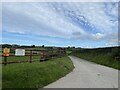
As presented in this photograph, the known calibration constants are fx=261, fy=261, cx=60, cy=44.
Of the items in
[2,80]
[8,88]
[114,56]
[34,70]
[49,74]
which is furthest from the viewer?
[114,56]

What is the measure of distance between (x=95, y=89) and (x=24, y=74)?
3.71 meters

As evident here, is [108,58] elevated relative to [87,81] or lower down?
elevated

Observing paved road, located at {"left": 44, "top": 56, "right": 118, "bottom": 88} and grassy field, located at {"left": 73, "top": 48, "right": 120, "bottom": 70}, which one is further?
grassy field, located at {"left": 73, "top": 48, "right": 120, "bottom": 70}

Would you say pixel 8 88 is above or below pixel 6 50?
below

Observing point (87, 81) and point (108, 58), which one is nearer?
point (87, 81)

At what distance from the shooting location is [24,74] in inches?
532

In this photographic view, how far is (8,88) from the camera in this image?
434 inches

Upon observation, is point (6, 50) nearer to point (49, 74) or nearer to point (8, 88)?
point (49, 74)

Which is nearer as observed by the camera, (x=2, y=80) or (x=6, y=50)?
(x=2, y=80)

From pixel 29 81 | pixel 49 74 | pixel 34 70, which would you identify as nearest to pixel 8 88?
pixel 29 81

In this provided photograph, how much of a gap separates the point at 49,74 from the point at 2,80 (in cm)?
510

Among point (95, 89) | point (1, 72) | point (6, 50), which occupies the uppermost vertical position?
point (6, 50)

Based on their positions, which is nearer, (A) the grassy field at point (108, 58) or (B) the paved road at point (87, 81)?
(B) the paved road at point (87, 81)

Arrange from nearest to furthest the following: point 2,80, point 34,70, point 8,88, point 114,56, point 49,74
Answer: point 8,88, point 2,80, point 34,70, point 49,74, point 114,56
